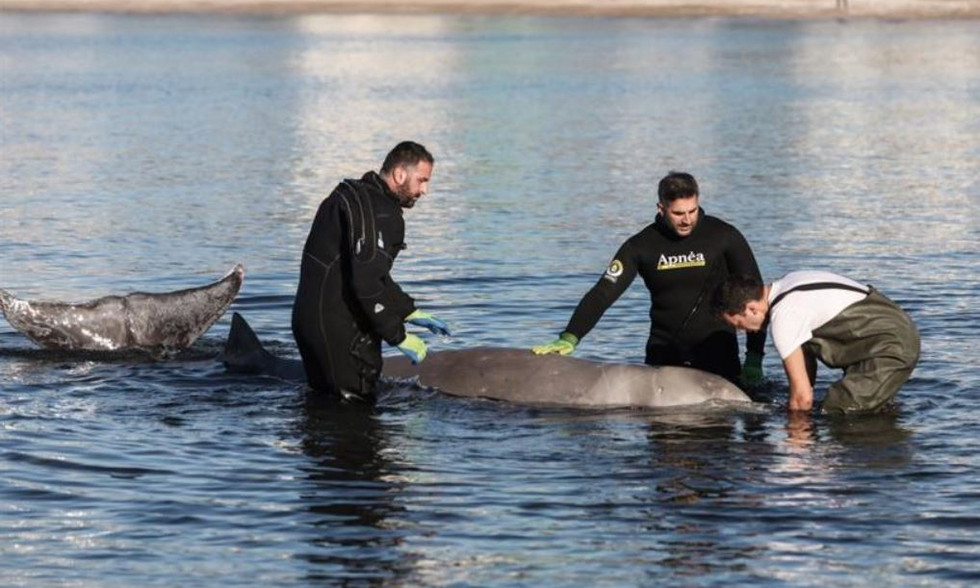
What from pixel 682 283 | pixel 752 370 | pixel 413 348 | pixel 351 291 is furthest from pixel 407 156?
pixel 752 370

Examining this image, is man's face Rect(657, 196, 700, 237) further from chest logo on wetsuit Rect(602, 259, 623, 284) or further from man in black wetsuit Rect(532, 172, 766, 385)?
chest logo on wetsuit Rect(602, 259, 623, 284)

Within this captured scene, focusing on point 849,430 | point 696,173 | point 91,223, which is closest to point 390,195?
point 849,430

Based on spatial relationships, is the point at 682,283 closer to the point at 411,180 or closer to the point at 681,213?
the point at 681,213

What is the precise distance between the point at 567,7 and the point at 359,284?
8024 centimetres

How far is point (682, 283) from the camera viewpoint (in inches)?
527

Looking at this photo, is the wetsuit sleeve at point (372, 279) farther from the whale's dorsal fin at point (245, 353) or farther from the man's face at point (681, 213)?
the whale's dorsal fin at point (245, 353)

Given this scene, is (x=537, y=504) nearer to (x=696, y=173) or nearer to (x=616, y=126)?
(x=696, y=173)

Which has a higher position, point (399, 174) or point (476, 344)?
point (399, 174)

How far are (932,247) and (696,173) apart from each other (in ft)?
29.5

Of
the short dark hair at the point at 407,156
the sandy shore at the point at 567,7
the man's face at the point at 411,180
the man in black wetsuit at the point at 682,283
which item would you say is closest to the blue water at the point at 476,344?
the man in black wetsuit at the point at 682,283

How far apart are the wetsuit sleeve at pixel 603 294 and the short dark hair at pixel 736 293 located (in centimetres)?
134

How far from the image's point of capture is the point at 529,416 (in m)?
13.1

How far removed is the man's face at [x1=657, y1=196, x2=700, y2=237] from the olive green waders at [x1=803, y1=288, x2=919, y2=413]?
3.98ft

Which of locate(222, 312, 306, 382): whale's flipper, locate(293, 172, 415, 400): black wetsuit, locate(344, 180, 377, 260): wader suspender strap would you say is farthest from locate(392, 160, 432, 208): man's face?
locate(222, 312, 306, 382): whale's flipper
